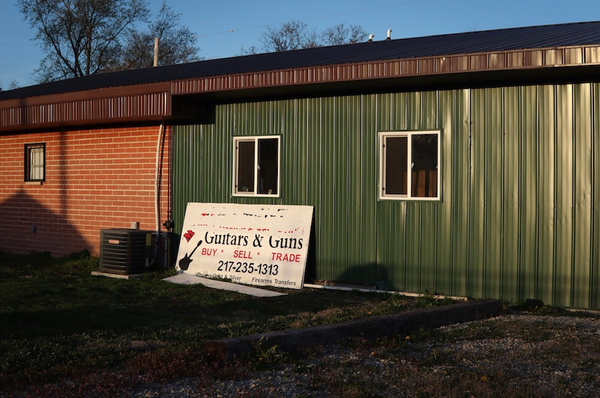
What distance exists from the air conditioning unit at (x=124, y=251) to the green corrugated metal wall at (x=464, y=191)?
6.90 feet

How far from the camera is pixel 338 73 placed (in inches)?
433

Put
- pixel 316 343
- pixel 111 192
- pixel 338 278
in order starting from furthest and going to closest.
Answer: pixel 111 192 < pixel 338 278 < pixel 316 343

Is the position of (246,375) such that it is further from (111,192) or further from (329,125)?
(111,192)

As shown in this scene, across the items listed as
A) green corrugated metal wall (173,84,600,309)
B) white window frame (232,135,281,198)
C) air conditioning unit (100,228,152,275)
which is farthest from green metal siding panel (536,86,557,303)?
air conditioning unit (100,228,152,275)

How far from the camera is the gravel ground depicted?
561 centimetres

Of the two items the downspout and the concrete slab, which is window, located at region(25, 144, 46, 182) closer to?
the downspout

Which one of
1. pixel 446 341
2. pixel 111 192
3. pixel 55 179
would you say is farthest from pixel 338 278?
pixel 55 179

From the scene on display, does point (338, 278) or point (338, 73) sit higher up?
point (338, 73)

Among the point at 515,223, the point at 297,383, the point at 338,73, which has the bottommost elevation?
the point at 297,383

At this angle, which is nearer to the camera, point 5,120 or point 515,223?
point 515,223

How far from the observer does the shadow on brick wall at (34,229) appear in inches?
616

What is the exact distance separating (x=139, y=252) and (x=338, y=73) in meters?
4.87

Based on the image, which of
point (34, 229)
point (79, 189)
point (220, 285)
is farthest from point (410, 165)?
point (34, 229)

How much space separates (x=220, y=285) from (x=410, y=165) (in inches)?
138
